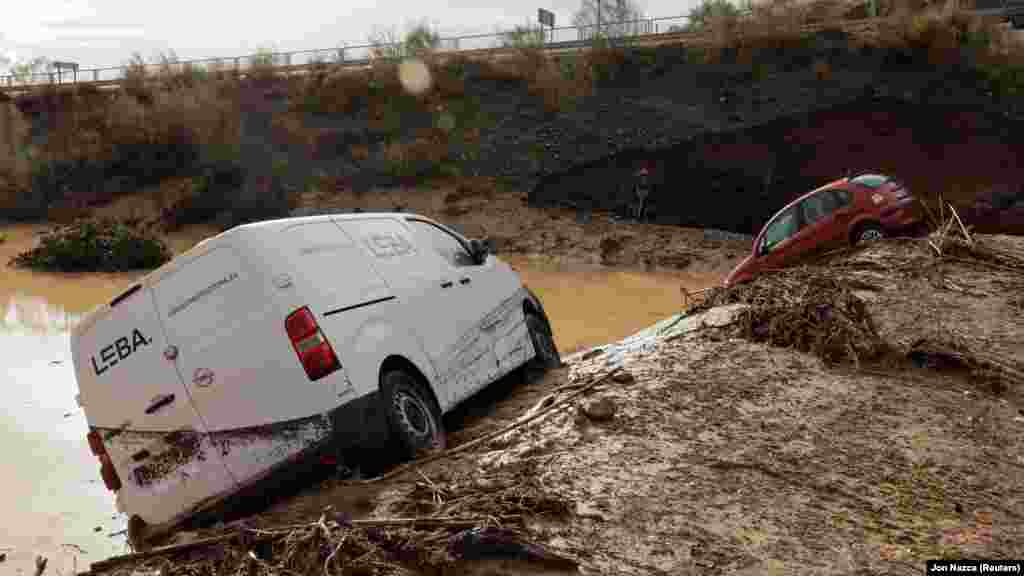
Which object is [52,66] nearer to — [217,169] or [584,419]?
[217,169]

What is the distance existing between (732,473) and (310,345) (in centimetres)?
252

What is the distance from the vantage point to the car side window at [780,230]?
47.9 ft

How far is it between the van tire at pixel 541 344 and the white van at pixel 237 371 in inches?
129

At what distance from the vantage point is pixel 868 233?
45.3ft

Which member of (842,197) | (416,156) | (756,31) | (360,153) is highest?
(756,31)

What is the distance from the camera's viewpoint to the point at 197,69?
1726 inches

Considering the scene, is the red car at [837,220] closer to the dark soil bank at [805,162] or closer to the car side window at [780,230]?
the car side window at [780,230]

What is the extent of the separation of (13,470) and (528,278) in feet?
53.1

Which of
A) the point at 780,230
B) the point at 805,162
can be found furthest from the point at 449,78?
the point at 780,230

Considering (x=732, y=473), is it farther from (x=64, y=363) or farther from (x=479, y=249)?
(x=64, y=363)

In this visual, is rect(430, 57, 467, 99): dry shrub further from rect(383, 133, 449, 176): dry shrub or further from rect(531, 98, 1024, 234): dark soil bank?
rect(531, 98, 1024, 234): dark soil bank

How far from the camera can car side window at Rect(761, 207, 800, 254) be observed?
574 inches

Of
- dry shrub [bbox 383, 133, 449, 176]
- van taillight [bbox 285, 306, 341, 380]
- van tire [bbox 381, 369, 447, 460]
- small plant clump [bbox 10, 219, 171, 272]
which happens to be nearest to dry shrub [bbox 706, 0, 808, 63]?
dry shrub [bbox 383, 133, 449, 176]

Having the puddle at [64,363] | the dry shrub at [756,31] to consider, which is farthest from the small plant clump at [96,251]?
the dry shrub at [756,31]
